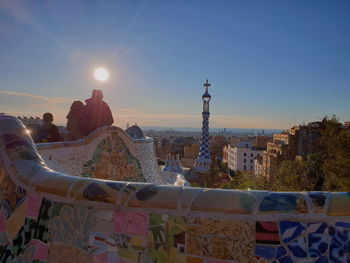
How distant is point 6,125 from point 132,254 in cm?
118

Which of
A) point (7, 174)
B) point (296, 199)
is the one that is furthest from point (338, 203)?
point (7, 174)

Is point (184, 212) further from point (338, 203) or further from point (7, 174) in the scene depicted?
point (7, 174)

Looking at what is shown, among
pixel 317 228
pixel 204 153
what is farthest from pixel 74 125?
pixel 204 153

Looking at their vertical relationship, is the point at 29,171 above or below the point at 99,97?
below

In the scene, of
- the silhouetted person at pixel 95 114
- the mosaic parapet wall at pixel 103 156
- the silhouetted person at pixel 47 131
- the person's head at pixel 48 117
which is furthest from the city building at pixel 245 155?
the person's head at pixel 48 117

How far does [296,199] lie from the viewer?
1204mm

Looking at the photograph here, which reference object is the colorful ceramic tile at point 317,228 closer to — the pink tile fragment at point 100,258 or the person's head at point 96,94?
the pink tile fragment at point 100,258

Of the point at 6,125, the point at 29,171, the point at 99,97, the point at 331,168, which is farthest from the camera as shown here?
the point at 331,168

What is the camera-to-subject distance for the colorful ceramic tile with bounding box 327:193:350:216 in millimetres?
1154

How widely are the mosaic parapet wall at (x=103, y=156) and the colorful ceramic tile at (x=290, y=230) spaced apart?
3201 millimetres

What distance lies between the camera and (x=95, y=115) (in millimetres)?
5742

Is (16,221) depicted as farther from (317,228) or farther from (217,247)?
(317,228)

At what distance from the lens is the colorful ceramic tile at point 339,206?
1154mm

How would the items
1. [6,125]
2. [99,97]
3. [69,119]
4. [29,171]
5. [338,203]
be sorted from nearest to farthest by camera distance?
1. [338,203]
2. [29,171]
3. [6,125]
4. [69,119]
5. [99,97]
